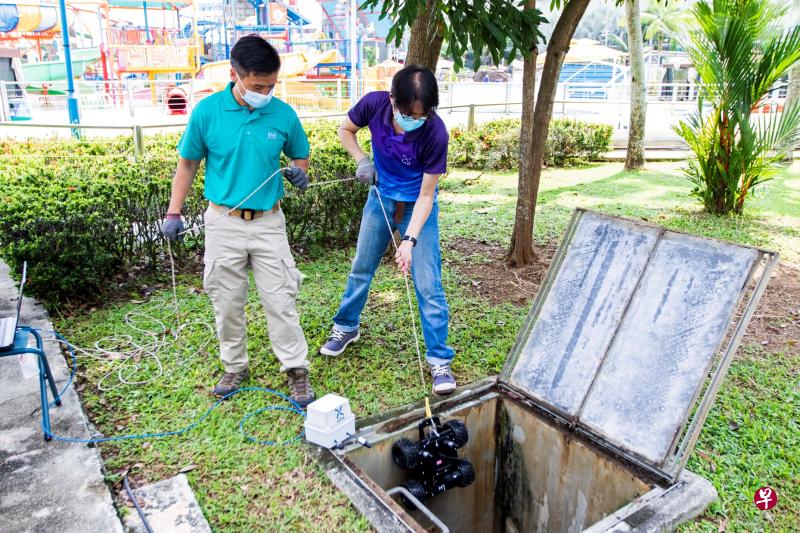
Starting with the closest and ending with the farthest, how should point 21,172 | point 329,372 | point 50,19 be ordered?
point 329,372, point 21,172, point 50,19

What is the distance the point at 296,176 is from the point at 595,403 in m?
1.92

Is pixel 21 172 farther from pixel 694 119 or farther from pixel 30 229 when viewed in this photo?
pixel 694 119

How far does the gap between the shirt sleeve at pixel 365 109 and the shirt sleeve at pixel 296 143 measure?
1.08ft

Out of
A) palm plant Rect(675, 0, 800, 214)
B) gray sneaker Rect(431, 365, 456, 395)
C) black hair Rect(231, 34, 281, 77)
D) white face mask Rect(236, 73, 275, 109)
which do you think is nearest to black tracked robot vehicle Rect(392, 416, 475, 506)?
gray sneaker Rect(431, 365, 456, 395)

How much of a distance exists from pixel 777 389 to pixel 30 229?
4.82 meters

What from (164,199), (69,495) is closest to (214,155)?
(69,495)

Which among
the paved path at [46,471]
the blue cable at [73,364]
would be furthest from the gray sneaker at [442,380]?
the blue cable at [73,364]

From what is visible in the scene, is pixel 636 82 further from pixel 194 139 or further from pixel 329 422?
pixel 329 422

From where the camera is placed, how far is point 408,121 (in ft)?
10.3

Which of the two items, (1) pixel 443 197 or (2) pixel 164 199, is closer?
(2) pixel 164 199

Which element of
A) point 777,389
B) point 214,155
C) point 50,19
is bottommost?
point 777,389

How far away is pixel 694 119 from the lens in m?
7.30

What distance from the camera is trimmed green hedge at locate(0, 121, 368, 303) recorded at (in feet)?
13.8

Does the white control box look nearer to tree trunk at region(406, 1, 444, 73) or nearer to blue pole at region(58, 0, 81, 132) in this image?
tree trunk at region(406, 1, 444, 73)
